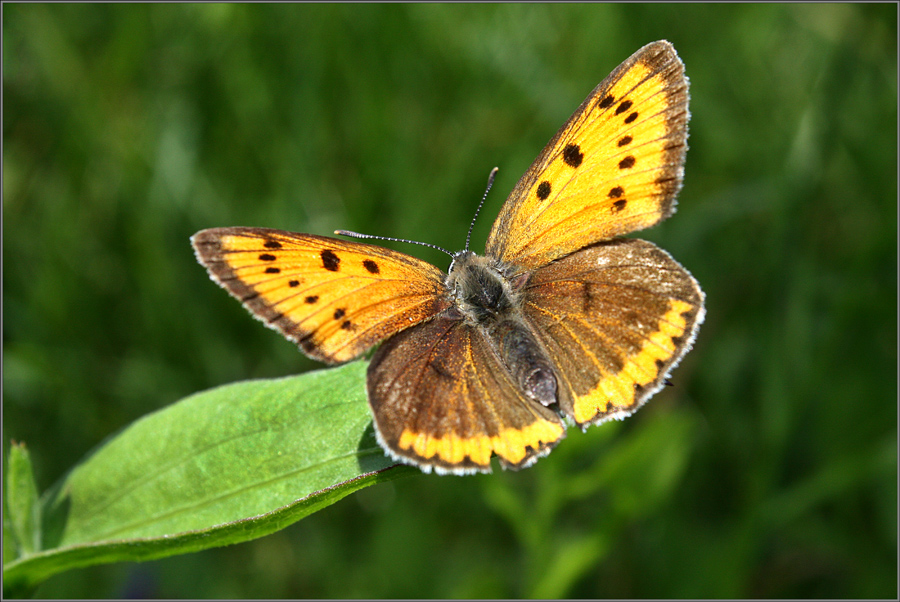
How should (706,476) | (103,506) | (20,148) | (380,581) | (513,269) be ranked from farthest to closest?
(20,148) → (706,476) → (380,581) → (513,269) → (103,506)

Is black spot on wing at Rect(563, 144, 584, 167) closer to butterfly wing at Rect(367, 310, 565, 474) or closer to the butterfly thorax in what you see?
the butterfly thorax

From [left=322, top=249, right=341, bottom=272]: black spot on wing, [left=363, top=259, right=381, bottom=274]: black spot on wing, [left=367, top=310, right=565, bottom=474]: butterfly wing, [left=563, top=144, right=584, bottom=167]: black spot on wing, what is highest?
[left=563, top=144, right=584, bottom=167]: black spot on wing

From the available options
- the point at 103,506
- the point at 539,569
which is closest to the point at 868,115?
the point at 539,569

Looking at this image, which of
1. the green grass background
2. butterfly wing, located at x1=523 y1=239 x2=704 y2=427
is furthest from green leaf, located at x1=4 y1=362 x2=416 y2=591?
the green grass background

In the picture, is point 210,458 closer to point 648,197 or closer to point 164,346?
point 648,197

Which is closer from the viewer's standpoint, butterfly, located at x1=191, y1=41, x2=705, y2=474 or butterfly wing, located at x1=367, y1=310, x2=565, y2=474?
butterfly wing, located at x1=367, y1=310, x2=565, y2=474

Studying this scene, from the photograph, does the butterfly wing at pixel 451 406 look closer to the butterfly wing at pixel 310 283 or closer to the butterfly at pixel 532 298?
the butterfly at pixel 532 298

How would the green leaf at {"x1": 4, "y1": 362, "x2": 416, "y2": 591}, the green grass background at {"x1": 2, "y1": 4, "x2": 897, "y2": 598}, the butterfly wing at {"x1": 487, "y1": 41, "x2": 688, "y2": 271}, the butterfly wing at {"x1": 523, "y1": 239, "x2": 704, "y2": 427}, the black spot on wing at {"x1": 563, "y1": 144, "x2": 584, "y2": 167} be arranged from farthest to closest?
the green grass background at {"x1": 2, "y1": 4, "x2": 897, "y2": 598} → the black spot on wing at {"x1": 563, "y1": 144, "x2": 584, "y2": 167} → the butterfly wing at {"x1": 487, "y1": 41, "x2": 688, "y2": 271} → the butterfly wing at {"x1": 523, "y1": 239, "x2": 704, "y2": 427} → the green leaf at {"x1": 4, "y1": 362, "x2": 416, "y2": 591}
